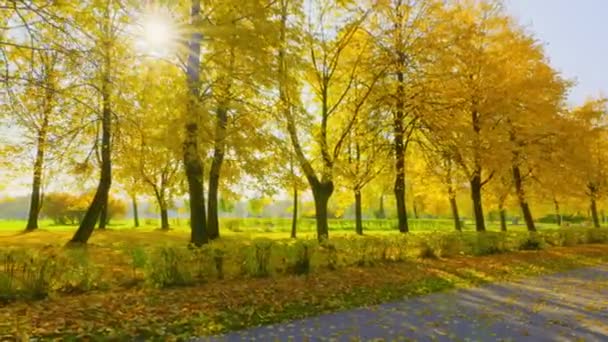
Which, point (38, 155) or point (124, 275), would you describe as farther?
point (38, 155)

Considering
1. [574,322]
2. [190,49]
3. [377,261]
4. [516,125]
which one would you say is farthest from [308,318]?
[516,125]

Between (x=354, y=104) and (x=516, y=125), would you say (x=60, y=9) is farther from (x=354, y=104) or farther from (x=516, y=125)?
(x=516, y=125)

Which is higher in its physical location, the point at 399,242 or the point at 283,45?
the point at 283,45

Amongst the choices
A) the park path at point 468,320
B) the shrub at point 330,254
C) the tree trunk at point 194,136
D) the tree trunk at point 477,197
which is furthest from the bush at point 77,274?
the tree trunk at point 477,197

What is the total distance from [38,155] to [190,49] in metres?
10.5

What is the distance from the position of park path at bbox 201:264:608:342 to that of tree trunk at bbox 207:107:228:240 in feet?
19.5

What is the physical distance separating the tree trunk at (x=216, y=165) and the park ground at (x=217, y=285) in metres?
3.01

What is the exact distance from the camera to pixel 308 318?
6.45 meters

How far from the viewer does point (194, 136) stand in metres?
10.3

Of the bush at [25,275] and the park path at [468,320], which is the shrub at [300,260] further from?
the bush at [25,275]

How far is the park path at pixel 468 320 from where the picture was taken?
5.55 metres

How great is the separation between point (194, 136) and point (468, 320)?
7.04 m

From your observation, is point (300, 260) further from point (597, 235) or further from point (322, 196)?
point (597, 235)

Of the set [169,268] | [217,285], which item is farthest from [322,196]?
[169,268]
